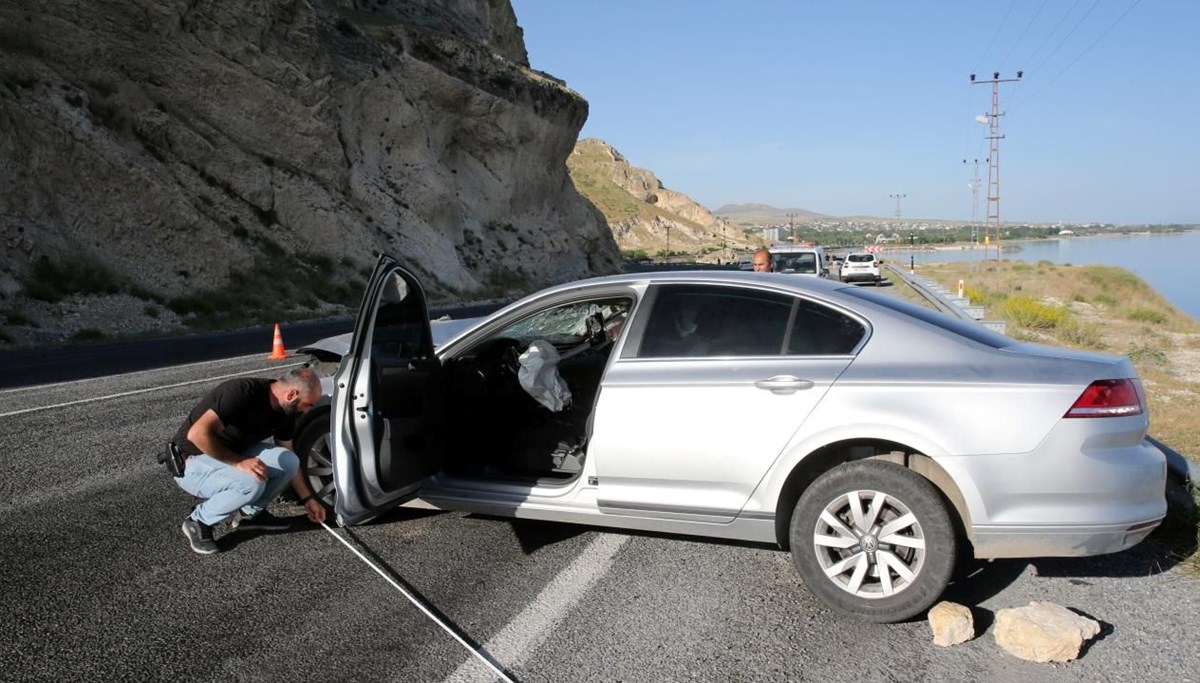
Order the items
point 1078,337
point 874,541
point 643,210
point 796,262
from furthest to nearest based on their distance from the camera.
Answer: point 643,210, point 796,262, point 1078,337, point 874,541

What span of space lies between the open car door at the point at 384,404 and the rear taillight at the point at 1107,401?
10.3 feet

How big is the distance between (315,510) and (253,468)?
53 cm

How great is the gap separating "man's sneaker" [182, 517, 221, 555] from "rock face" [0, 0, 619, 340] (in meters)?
17.4

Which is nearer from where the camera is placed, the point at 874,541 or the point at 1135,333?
the point at 874,541

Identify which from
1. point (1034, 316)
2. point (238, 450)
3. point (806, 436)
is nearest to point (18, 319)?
point (238, 450)

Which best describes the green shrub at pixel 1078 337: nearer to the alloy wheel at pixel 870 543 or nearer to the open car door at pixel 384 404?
the alloy wheel at pixel 870 543

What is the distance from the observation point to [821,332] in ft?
13.8

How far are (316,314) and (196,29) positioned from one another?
11632mm

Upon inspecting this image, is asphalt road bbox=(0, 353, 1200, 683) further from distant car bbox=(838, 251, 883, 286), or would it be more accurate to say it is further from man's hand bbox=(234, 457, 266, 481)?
distant car bbox=(838, 251, 883, 286)

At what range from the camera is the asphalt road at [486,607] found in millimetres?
3479

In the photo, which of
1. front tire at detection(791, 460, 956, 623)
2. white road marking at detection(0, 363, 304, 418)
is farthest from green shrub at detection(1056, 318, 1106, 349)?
white road marking at detection(0, 363, 304, 418)

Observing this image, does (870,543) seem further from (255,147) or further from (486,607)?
(255,147)

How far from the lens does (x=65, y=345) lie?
1691cm

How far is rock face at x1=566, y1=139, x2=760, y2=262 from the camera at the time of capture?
396 feet
